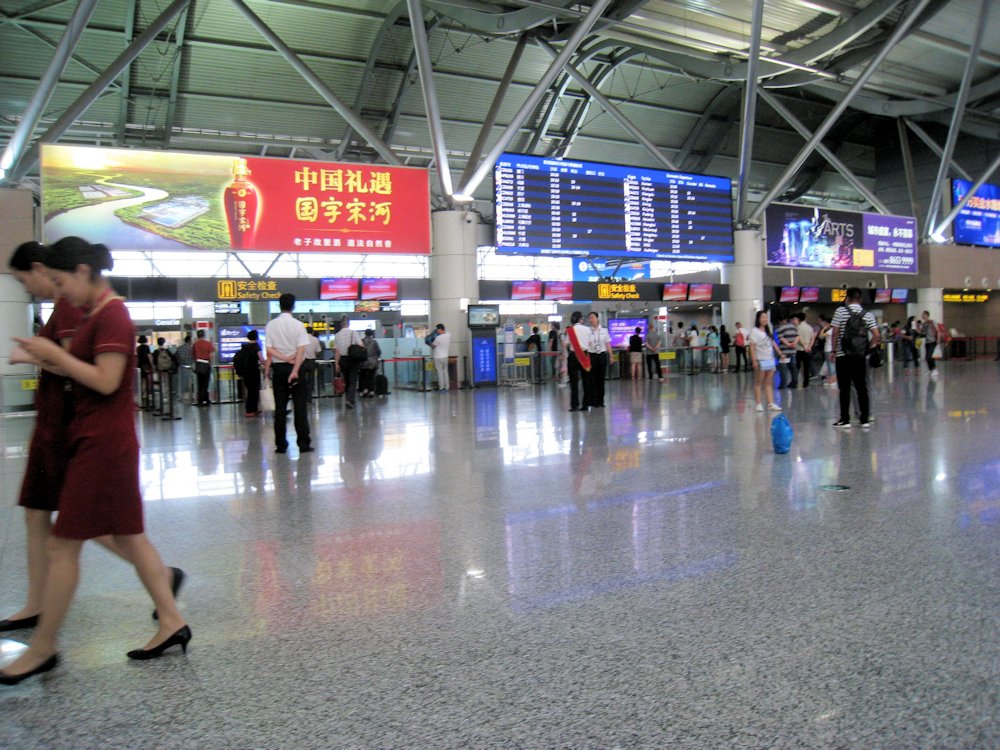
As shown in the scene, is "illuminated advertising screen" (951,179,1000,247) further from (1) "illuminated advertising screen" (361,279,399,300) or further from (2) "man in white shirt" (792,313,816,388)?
(1) "illuminated advertising screen" (361,279,399,300)

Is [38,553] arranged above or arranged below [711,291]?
below

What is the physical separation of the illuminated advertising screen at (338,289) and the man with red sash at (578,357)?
34.6 feet

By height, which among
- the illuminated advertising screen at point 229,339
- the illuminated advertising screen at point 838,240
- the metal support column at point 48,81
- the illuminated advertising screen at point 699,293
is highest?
the metal support column at point 48,81

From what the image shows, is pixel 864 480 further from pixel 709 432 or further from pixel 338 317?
pixel 338 317

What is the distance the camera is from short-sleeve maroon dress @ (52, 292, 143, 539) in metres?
2.75

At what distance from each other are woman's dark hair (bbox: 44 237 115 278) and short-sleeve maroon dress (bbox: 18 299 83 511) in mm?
231

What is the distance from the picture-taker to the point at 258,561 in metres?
4.18

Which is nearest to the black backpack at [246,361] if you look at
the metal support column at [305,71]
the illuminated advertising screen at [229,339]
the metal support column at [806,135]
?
the illuminated advertising screen at [229,339]

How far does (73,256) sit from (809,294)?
29.8 meters

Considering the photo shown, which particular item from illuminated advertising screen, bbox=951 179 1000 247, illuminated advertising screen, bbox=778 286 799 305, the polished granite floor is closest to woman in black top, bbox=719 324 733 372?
illuminated advertising screen, bbox=778 286 799 305

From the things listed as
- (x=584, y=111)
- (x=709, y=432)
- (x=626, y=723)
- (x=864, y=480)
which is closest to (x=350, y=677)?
(x=626, y=723)

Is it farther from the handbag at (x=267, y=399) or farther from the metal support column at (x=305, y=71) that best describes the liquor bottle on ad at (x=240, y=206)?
the handbag at (x=267, y=399)

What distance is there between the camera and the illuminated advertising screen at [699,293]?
85.1 ft

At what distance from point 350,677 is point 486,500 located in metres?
3.02
